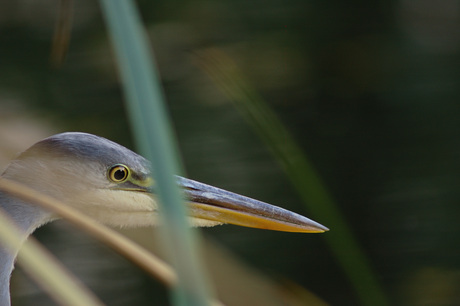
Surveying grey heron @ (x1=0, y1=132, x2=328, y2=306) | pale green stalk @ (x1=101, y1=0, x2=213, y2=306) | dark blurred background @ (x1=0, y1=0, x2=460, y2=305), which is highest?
dark blurred background @ (x1=0, y1=0, x2=460, y2=305)

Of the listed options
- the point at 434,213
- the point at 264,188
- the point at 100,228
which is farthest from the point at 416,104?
the point at 100,228

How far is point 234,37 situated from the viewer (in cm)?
284

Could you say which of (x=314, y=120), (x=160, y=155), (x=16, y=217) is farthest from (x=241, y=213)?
(x=314, y=120)

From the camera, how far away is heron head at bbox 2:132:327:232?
1.19 meters

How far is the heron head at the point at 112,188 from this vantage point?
1.19m

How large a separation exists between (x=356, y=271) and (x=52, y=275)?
60 cm

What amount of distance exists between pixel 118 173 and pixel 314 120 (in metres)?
1.59

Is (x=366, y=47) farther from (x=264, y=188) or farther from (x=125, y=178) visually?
(x=125, y=178)

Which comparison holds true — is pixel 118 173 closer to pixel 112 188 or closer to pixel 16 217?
pixel 112 188

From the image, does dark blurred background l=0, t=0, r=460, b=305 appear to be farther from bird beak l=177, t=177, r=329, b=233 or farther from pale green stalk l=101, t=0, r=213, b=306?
pale green stalk l=101, t=0, r=213, b=306

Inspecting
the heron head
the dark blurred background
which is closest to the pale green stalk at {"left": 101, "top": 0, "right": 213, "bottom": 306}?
the heron head

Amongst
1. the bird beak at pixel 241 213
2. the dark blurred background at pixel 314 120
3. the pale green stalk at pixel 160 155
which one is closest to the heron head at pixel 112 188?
the bird beak at pixel 241 213

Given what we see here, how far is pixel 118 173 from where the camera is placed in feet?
4.07

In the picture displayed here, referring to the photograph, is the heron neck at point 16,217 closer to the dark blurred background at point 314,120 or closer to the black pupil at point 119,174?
the black pupil at point 119,174
